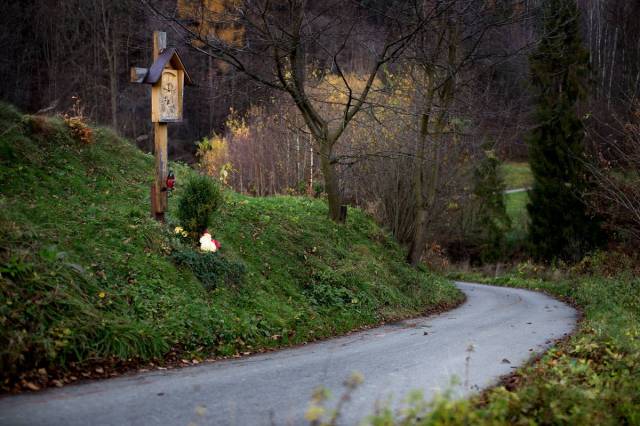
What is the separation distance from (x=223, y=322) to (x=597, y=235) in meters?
25.9

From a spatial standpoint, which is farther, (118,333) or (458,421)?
(118,333)

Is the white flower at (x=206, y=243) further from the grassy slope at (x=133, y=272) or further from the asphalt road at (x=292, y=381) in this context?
the asphalt road at (x=292, y=381)

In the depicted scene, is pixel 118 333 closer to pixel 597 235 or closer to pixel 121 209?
pixel 121 209

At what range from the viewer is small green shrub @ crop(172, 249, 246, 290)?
1048 centimetres

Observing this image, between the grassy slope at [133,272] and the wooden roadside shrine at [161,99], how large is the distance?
21.1 inches

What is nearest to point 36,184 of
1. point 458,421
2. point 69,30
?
point 458,421

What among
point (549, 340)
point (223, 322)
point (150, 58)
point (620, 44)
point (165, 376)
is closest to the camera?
point (165, 376)

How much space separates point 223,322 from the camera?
9.55 metres

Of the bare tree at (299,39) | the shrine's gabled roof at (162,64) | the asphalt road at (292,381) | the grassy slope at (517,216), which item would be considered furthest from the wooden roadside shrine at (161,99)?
the grassy slope at (517,216)

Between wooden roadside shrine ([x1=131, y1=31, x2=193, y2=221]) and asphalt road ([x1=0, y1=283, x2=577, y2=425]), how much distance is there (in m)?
3.76

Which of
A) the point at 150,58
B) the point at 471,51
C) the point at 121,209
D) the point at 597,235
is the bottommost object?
the point at 597,235

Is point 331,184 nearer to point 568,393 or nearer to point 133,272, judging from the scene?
point 133,272

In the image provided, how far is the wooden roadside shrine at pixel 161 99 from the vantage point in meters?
11.1

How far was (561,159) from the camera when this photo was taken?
104 feet
